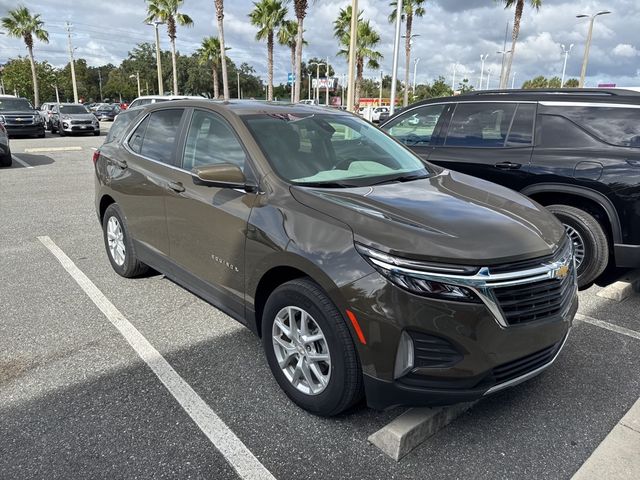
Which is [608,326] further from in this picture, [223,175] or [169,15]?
[169,15]

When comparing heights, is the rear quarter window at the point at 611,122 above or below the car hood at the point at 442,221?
above

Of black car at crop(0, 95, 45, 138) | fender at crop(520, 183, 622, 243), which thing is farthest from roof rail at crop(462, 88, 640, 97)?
black car at crop(0, 95, 45, 138)

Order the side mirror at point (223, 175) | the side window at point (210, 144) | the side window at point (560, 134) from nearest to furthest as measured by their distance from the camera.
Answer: the side mirror at point (223, 175) < the side window at point (210, 144) < the side window at point (560, 134)

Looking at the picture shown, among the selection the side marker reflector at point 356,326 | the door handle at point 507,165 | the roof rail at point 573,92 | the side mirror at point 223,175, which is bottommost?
the side marker reflector at point 356,326

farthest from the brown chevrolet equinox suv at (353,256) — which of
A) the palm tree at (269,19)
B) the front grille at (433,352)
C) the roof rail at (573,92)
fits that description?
the palm tree at (269,19)

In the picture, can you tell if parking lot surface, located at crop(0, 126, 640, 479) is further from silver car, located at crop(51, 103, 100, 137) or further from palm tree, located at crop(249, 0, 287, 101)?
palm tree, located at crop(249, 0, 287, 101)

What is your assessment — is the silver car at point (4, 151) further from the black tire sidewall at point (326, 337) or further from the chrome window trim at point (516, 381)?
the chrome window trim at point (516, 381)

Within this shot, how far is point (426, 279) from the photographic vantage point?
225 centimetres

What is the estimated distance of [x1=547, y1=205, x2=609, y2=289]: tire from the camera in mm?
4629

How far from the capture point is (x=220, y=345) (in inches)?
141

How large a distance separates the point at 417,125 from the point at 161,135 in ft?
10.6

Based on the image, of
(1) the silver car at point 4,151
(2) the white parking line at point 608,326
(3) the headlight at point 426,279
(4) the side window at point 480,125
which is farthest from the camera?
(1) the silver car at point 4,151

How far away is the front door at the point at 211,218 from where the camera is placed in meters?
3.11

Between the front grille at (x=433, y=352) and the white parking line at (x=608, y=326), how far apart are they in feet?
8.13
